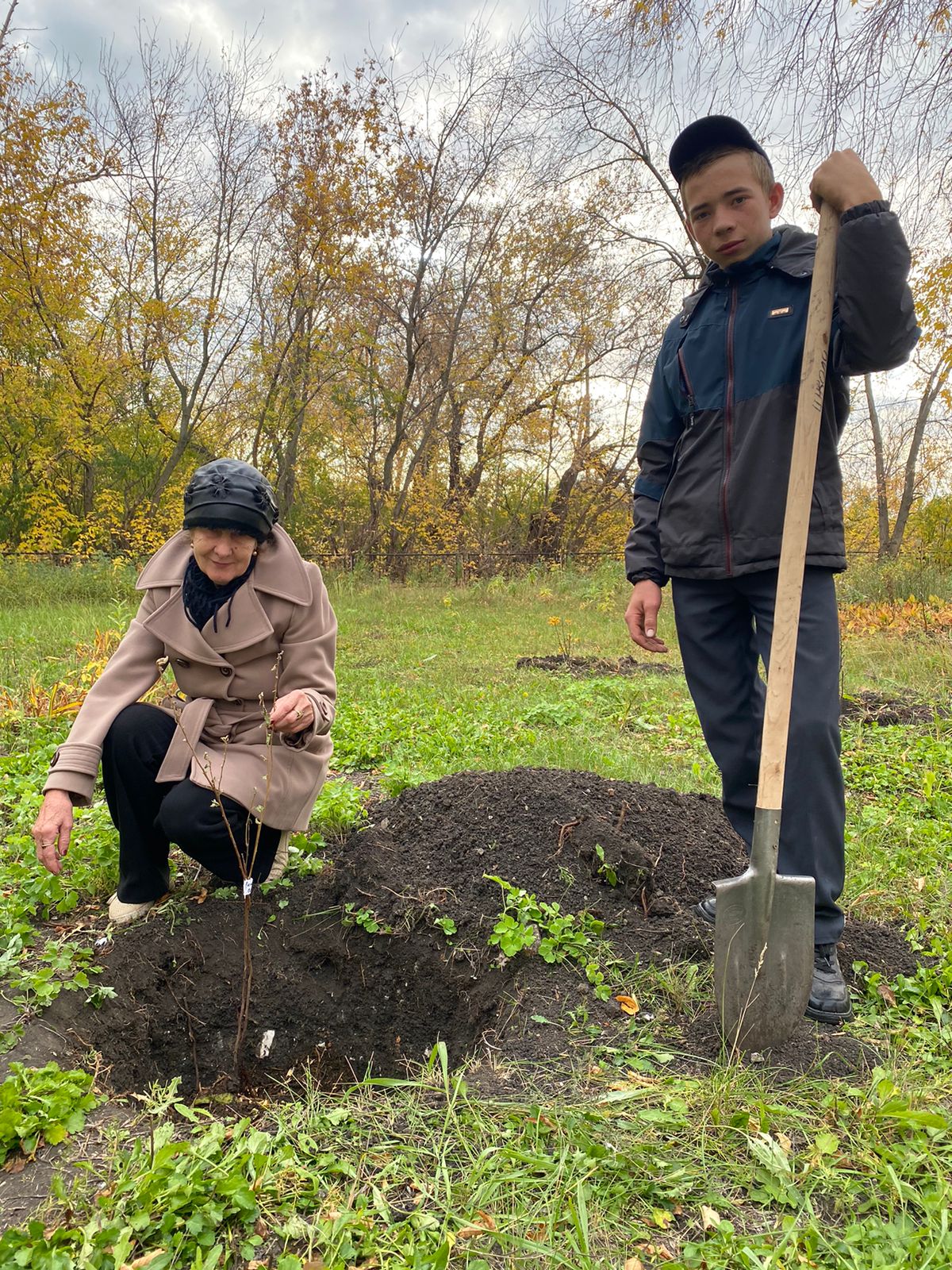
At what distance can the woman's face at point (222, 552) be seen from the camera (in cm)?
239

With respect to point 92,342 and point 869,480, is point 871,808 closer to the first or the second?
point 92,342

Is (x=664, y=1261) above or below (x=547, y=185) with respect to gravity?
below

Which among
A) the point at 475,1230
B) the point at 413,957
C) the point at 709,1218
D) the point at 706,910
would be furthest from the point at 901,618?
the point at 475,1230

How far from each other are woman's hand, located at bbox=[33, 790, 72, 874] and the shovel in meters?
1.78

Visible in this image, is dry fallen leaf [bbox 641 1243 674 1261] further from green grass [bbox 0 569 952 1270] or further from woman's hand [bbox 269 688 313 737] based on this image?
woman's hand [bbox 269 688 313 737]

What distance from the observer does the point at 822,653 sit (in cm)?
199

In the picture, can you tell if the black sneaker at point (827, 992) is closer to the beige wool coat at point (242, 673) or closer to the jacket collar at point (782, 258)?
the beige wool coat at point (242, 673)

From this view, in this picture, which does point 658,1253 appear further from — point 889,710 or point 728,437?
point 889,710

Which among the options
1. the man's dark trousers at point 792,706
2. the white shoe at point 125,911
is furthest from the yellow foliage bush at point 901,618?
the white shoe at point 125,911

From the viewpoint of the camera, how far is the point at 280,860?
2.75 metres

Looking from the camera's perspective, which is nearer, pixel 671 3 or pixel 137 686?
pixel 137 686

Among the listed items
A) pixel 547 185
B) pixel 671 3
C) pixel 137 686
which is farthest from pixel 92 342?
pixel 137 686

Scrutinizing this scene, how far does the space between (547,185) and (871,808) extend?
41.2 feet

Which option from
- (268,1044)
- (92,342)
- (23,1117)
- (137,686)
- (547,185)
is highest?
(547,185)
